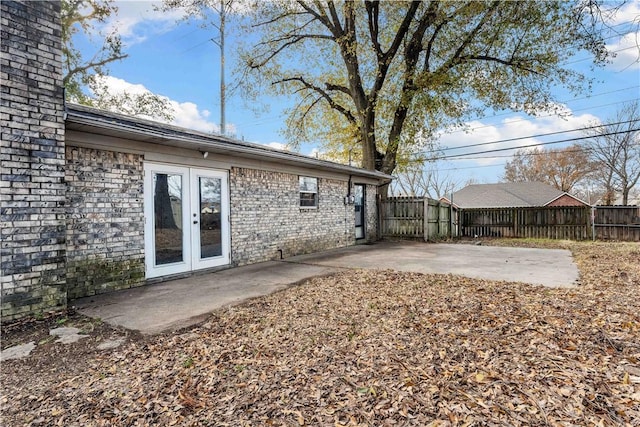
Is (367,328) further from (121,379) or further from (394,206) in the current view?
(394,206)

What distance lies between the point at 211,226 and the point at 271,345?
384 cm

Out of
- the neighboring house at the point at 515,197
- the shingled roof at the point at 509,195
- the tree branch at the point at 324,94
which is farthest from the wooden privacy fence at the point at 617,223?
the shingled roof at the point at 509,195

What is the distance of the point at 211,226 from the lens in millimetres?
6082

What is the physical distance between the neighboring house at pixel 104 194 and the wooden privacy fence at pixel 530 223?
30.4 feet

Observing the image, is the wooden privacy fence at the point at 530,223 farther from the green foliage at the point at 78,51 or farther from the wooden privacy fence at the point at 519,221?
the green foliage at the point at 78,51

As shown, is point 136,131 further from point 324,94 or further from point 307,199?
point 324,94

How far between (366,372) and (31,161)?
13.2ft

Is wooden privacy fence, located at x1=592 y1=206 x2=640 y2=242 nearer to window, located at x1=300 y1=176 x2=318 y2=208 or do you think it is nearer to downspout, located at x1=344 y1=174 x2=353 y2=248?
downspout, located at x1=344 y1=174 x2=353 y2=248

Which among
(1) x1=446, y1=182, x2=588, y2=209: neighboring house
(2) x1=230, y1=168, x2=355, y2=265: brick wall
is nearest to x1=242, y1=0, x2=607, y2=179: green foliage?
(2) x1=230, y1=168, x2=355, y2=265: brick wall

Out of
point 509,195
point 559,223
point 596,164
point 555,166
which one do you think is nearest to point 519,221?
point 559,223

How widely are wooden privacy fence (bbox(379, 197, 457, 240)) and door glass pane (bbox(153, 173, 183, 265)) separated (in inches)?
331

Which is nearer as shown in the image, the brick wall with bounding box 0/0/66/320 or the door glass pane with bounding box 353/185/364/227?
the brick wall with bounding box 0/0/66/320

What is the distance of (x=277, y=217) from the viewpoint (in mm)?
7707

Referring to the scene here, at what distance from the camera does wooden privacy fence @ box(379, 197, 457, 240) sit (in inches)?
470
